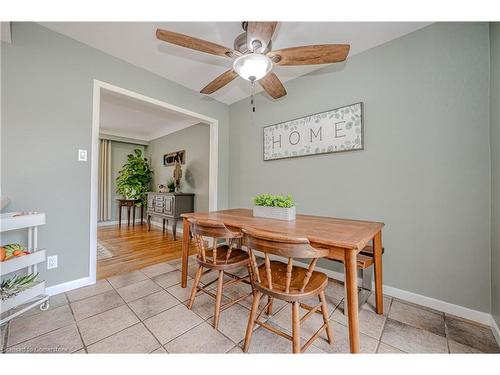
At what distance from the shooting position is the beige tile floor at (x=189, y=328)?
1.28 meters

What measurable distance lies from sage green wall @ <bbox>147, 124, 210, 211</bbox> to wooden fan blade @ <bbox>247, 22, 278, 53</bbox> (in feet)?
8.99

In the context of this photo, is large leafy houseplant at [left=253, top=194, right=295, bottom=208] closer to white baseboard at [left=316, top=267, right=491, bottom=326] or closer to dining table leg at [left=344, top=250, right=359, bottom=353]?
dining table leg at [left=344, top=250, right=359, bottom=353]

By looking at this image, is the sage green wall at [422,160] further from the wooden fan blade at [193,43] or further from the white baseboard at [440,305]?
the wooden fan blade at [193,43]

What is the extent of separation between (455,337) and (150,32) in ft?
11.4

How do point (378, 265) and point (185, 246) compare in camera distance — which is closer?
point (378, 265)

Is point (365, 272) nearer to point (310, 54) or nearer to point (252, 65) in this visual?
point (310, 54)

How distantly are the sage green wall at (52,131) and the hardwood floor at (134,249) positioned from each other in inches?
21.1

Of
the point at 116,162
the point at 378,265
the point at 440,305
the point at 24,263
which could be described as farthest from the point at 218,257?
the point at 116,162

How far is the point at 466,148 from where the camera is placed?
160 centimetres

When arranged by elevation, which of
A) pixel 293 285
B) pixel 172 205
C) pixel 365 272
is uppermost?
pixel 172 205

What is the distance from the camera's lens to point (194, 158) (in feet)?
14.0

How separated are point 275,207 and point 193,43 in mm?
1402

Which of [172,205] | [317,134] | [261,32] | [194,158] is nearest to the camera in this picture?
[261,32]

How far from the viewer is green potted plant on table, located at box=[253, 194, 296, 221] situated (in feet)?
5.74
